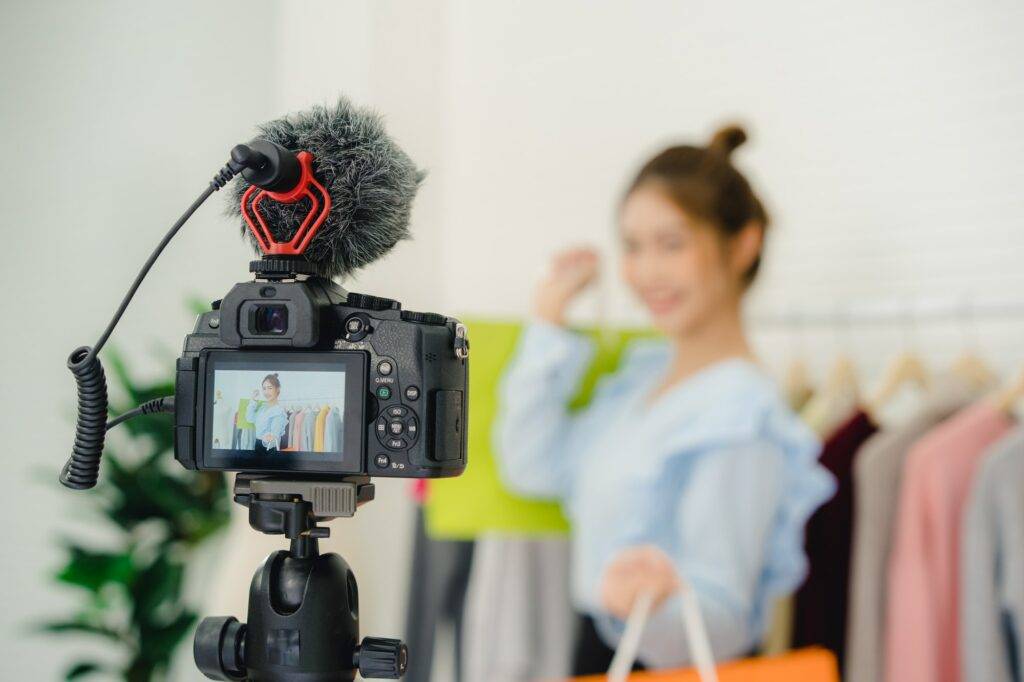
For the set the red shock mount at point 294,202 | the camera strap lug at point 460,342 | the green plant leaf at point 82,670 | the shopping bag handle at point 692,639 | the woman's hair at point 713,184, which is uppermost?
the woman's hair at point 713,184

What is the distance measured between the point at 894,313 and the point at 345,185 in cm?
127

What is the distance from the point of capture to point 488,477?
162 cm

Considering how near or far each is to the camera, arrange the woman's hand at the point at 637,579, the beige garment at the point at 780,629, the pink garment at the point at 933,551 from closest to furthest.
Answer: the woman's hand at the point at 637,579, the pink garment at the point at 933,551, the beige garment at the point at 780,629

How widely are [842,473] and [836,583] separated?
18cm

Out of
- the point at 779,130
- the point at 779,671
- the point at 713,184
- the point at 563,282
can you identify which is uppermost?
the point at 779,130

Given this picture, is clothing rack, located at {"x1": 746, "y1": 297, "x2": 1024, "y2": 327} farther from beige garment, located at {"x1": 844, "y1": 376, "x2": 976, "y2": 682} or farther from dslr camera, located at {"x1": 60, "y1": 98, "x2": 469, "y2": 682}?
dslr camera, located at {"x1": 60, "y1": 98, "x2": 469, "y2": 682}

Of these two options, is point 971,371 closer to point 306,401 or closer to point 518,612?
point 518,612

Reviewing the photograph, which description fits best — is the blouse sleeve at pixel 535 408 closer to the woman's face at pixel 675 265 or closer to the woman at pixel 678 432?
the woman at pixel 678 432

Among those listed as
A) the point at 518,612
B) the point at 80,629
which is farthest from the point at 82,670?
the point at 518,612

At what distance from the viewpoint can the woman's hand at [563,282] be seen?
1633mm

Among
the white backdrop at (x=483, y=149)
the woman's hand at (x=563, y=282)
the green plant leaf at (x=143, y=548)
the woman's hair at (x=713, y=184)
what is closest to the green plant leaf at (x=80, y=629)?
the green plant leaf at (x=143, y=548)

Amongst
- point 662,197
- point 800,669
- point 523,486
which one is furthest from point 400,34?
point 800,669

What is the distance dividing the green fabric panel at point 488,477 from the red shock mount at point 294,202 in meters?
→ 1.06

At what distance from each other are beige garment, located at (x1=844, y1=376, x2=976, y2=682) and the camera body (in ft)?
3.42
